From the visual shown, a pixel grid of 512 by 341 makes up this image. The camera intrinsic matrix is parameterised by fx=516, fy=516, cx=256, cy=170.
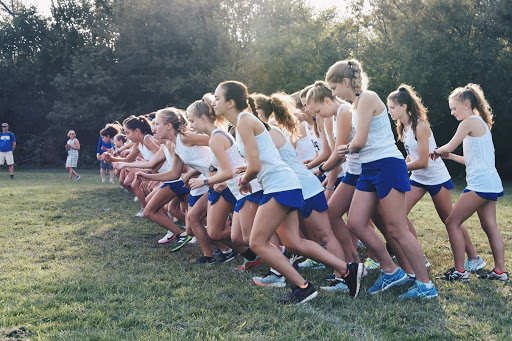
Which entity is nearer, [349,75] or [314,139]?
[349,75]

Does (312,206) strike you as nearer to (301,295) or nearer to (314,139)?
(301,295)

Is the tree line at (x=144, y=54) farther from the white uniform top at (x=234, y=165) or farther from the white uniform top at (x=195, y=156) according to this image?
the white uniform top at (x=234, y=165)

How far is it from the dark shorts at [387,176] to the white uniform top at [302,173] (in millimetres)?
568

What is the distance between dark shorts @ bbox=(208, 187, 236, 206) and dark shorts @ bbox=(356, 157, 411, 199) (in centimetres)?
179

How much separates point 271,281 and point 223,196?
47.3 inches

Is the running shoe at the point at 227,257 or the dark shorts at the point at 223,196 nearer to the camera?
the dark shorts at the point at 223,196

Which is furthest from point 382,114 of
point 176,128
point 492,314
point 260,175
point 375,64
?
point 375,64

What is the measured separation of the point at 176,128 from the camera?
6391mm

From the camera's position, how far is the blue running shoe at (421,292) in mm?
4473

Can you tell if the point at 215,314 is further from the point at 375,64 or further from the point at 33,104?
the point at 33,104

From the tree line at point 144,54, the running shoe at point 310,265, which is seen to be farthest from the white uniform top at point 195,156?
the tree line at point 144,54

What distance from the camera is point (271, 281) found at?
16.8ft

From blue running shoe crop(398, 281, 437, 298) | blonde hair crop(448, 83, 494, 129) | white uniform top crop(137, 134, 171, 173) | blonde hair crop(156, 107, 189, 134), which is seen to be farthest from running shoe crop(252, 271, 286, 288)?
white uniform top crop(137, 134, 171, 173)

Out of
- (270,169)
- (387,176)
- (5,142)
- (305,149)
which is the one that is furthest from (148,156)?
(5,142)
